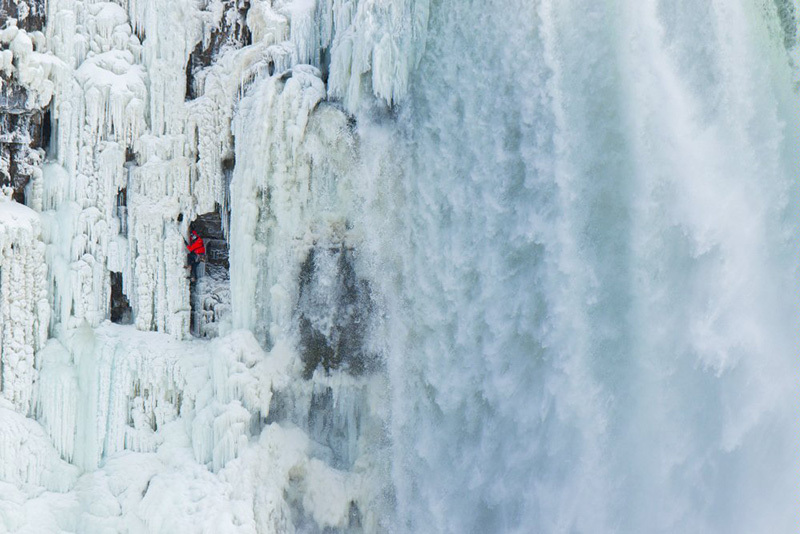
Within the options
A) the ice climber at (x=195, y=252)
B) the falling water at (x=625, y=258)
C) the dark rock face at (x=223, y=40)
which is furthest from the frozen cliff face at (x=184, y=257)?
the falling water at (x=625, y=258)

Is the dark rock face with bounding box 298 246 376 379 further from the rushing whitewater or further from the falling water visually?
the falling water

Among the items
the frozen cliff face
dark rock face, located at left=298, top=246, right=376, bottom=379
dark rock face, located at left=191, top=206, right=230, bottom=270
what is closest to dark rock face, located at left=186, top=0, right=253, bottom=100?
the frozen cliff face

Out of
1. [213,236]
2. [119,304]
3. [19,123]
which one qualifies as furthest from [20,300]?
[213,236]

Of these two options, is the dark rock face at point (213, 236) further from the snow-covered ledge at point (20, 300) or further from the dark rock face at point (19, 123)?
the dark rock face at point (19, 123)

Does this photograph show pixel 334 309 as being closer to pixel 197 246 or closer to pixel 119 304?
pixel 197 246

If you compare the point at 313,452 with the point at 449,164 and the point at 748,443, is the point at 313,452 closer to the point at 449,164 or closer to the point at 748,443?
the point at 449,164

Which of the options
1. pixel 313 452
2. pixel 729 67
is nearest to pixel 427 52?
pixel 729 67
